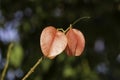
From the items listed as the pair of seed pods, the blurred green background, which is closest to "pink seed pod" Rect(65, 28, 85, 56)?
the pair of seed pods

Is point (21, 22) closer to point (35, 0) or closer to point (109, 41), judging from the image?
point (35, 0)

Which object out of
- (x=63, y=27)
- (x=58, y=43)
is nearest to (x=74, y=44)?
(x=58, y=43)

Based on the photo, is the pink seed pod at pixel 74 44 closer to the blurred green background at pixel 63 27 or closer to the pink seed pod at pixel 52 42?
the pink seed pod at pixel 52 42

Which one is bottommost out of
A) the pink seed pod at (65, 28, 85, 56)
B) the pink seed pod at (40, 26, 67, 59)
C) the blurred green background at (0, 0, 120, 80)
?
the blurred green background at (0, 0, 120, 80)

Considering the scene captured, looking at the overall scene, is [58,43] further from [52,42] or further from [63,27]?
[63,27]

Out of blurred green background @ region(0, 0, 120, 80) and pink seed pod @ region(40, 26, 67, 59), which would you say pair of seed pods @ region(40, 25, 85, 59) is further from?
blurred green background @ region(0, 0, 120, 80)

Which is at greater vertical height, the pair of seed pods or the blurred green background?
the pair of seed pods

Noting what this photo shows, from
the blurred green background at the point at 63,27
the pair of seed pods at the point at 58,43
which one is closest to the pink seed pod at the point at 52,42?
the pair of seed pods at the point at 58,43

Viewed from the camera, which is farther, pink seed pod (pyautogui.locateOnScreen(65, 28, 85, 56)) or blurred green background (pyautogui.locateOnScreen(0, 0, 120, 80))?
blurred green background (pyautogui.locateOnScreen(0, 0, 120, 80))
